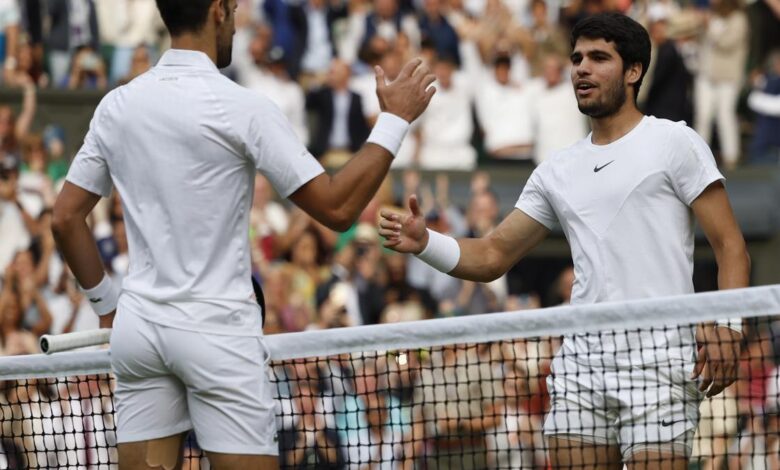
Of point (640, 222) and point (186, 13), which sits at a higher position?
point (186, 13)

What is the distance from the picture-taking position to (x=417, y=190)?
1719cm

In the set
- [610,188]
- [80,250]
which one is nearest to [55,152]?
[80,250]

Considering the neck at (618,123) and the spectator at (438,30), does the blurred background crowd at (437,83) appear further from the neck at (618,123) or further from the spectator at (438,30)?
the neck at (618,123)

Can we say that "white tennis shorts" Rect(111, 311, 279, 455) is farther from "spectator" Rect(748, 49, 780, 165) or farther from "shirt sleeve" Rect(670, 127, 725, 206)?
"spectator" Rect(748, 49, 780, 165)

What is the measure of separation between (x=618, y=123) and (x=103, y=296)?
218 centimetres

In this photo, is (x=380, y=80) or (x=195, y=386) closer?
(x=195, y=386)

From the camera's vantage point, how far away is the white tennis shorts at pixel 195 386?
5.64m

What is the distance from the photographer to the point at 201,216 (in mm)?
5625

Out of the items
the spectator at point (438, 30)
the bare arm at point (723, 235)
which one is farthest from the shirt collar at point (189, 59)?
the spectator at point (438, 30)

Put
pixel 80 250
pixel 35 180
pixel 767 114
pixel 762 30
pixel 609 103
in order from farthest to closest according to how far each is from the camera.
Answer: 1. pixel 762 30
2. pixel 767 114
3. pixel 35 180
4. pixel 609 103
5. pixel 80 250

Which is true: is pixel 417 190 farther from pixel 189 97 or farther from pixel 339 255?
pixel 189 97

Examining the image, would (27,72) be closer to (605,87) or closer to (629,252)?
(605,87)

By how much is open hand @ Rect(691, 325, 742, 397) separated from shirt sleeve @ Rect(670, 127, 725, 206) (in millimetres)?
542

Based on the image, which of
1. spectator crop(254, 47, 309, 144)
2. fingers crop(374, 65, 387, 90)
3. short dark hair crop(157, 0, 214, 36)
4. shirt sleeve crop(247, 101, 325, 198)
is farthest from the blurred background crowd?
shirt sleeve crop(247, 101, 325, 198)
